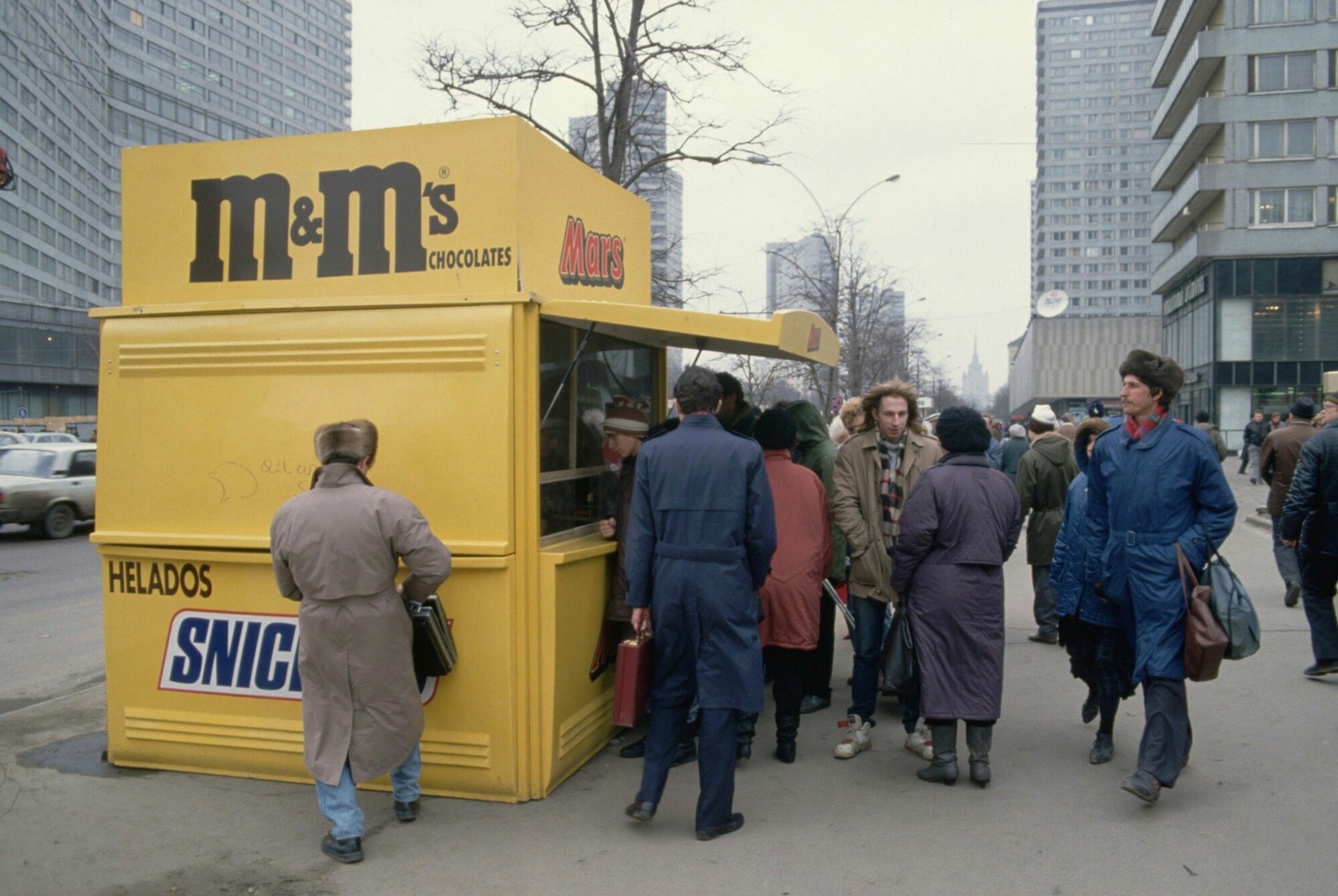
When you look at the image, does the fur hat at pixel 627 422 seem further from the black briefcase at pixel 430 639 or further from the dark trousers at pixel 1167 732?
the dark trousers at pixel 1167 732

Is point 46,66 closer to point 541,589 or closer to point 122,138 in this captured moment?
point 122,138

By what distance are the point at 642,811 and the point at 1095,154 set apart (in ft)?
518

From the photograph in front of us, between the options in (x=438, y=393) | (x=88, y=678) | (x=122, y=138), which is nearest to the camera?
(x=438, y=393)

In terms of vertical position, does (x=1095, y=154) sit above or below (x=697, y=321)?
above

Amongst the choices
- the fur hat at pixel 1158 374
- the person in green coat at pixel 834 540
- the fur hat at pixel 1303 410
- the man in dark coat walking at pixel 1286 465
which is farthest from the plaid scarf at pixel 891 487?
the fur hat at pixel 1303 410

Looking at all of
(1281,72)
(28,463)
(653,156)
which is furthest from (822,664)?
(1281,72)

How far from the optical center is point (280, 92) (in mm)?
111938

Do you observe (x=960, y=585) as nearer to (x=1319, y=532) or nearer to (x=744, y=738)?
(x=744, y=738)

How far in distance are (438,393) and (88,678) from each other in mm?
4582

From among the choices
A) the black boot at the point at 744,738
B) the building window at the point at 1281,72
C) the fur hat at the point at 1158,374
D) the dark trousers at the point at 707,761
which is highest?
the building window at the point at 1281,72

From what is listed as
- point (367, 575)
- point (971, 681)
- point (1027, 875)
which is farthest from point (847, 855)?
point (367, 575)

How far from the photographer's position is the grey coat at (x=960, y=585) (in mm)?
4828

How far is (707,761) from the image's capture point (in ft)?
14.0

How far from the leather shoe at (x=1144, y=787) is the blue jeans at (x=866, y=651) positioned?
140 centimetres
